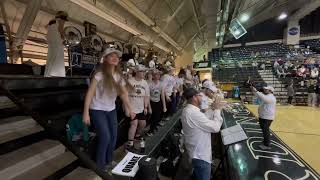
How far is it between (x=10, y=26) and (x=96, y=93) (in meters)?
5.34

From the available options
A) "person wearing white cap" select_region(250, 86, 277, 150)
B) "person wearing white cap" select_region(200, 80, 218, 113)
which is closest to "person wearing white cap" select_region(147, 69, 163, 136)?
"person wearing white cap" select_region(200, 80, 218, 113)

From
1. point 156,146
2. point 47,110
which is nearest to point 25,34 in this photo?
point 47,110

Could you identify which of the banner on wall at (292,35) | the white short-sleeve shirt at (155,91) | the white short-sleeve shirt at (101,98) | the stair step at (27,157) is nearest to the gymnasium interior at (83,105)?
the stair step at (27,157)

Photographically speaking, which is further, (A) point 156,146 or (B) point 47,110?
(A) point 156,146

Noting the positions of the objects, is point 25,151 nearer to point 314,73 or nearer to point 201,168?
point 201,168

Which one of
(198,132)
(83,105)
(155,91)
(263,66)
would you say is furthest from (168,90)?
(263,66)

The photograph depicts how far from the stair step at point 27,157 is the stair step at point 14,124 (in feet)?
0.62

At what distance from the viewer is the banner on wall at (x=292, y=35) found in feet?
66.7

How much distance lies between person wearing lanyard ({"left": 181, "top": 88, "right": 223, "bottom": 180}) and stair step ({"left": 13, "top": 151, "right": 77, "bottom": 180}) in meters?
1.37

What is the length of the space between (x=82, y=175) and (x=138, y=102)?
1.85 meters

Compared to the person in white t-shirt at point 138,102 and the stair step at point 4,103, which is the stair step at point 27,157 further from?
the person in white t-shirt at point 138,102

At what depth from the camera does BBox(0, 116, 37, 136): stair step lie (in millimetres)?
1967

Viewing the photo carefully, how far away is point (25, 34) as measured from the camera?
6117mm

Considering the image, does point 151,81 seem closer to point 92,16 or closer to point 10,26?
point 10,26
